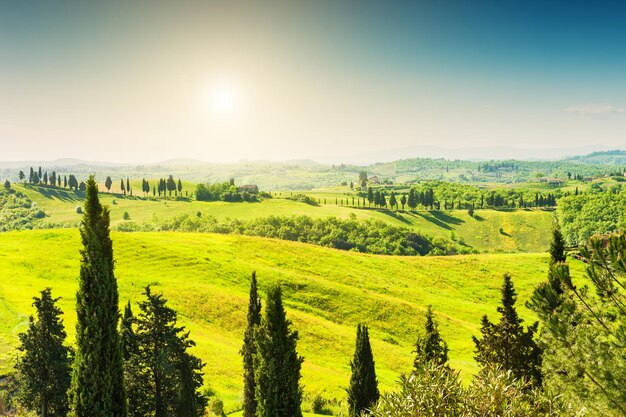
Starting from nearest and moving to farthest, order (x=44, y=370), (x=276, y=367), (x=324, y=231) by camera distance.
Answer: (x=276, y=367)
(x=44, y=370)
(x=324, y=231)

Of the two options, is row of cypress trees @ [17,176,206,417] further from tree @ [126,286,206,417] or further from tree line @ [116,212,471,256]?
tree line @ [116,212,471,256]

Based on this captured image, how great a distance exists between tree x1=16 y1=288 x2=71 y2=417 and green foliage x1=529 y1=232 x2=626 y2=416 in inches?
1088

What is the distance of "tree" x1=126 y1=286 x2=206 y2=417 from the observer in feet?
81.7

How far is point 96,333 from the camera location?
19688mm

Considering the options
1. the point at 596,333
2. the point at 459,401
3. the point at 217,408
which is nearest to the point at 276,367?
the point at 459,401

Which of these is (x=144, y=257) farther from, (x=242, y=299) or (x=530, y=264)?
(x=530, y=264)

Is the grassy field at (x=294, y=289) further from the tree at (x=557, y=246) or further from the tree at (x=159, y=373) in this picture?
the tree at (x=557, y=246)

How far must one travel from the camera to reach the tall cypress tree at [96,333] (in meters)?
19.2

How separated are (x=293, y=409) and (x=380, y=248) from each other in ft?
527

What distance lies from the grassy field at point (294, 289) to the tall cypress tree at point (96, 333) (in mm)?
17488

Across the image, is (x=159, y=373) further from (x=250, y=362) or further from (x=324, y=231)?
(x=324, y=231)

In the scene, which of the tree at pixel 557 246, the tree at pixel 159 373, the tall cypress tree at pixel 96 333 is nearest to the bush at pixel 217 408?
the tree at pixel 159 373

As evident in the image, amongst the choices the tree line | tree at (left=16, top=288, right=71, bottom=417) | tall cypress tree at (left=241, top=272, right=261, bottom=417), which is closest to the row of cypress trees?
tree at (left=16, top=288, right=71, bottom=417)

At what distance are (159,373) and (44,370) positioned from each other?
671 cm
